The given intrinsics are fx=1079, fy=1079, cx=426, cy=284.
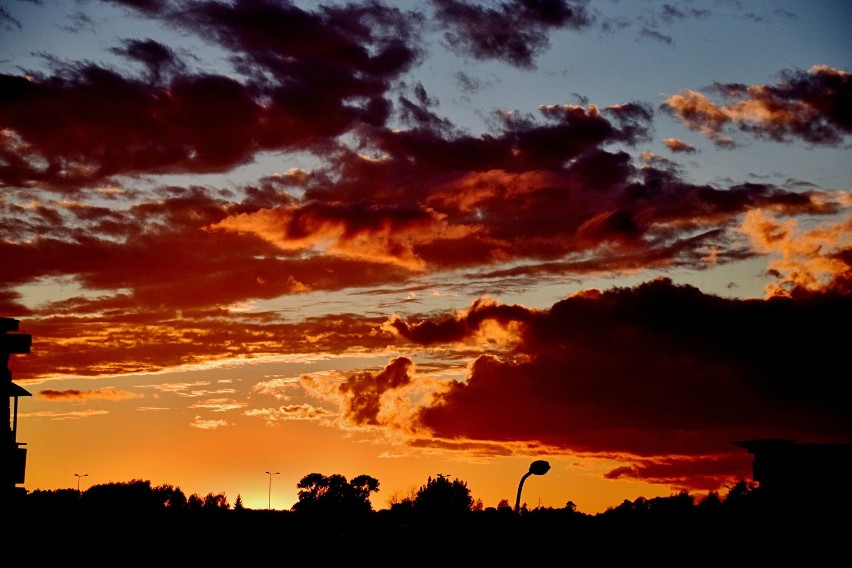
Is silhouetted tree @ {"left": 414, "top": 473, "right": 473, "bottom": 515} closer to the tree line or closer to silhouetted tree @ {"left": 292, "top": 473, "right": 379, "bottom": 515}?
silhouetted tree @ {"left": 292, "top": 473, "right": 379, "bottom": 515}

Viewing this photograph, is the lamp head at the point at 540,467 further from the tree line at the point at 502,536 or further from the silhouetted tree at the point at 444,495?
the silhouetted tree at the point at 444,495

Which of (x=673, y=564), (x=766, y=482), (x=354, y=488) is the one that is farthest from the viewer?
(x=354, y=488)

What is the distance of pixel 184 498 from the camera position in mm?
159000

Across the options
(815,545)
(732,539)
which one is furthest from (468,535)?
(815,545)

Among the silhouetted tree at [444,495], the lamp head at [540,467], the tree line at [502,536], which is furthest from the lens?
the silhouetted tree at [444,495]

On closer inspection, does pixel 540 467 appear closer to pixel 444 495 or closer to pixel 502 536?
pixel 502 536

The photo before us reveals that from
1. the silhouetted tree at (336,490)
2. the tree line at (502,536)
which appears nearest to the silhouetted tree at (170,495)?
the silhouetted tree at (336,490)

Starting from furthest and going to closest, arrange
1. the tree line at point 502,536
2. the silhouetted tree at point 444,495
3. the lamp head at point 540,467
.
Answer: the silhouetted tree at point 444,495 → the tree line at point 502,536 → the lamp head at point 540,467

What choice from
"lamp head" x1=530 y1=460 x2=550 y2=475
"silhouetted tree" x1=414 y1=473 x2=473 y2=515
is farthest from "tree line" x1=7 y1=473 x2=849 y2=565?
"silhouetted tree" x1=414 y1=473 x2=473 y2=515

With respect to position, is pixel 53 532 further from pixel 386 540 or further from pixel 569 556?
pixel 569 556

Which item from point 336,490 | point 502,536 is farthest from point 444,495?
point 502,536

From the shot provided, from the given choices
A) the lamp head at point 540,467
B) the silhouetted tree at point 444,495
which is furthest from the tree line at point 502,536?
the silhouetted tree at point 444,495

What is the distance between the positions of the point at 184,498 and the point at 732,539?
126590 mm

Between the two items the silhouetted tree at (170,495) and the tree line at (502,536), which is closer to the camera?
the tree line at (502,536)
